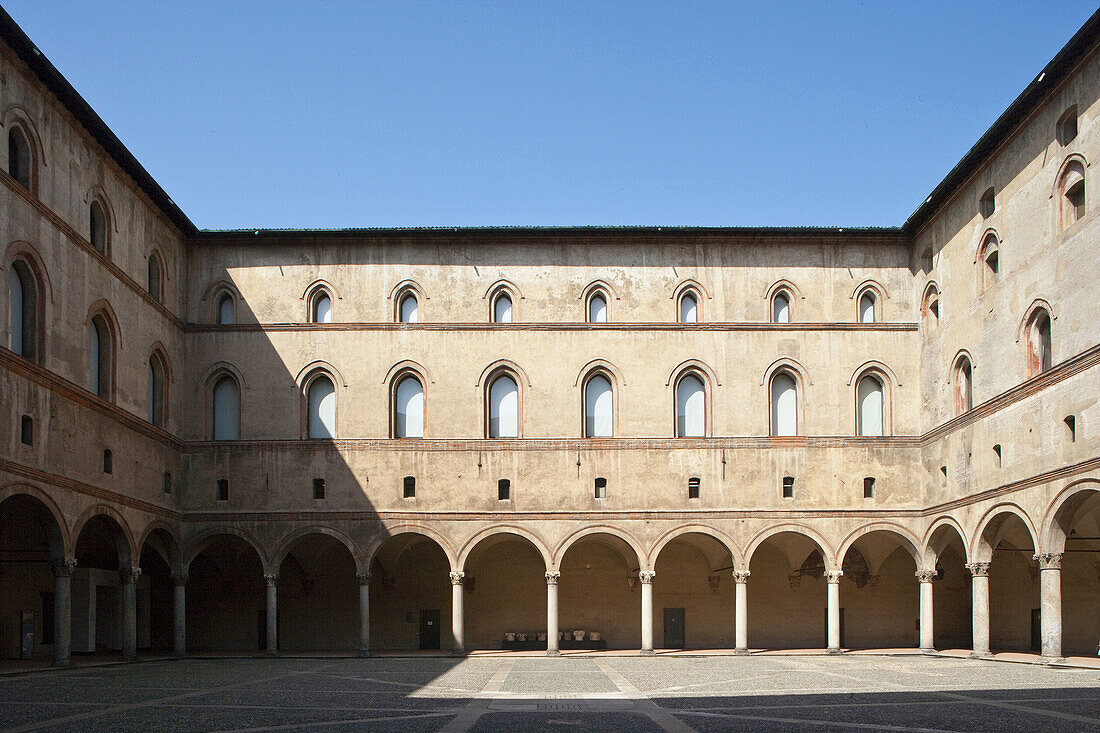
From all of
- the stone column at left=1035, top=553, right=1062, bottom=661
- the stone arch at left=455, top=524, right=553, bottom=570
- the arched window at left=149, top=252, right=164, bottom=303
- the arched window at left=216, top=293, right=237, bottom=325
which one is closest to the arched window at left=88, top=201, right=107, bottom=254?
the arched window at left=149, top=252, right=164, bottom=303

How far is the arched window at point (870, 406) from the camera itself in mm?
33969

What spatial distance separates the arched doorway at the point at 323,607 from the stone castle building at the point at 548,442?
7 centimetres

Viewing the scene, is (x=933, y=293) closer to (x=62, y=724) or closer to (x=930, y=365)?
(x=930, y=365)

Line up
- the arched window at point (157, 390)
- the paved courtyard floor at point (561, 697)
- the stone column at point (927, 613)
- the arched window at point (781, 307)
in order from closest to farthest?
the paved courtyard floor at point (561, 697), the arched window at point (157, 390), the stone column at point (927, 613), the arched window at point (781, 307)

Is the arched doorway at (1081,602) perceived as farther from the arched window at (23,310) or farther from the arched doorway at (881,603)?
the arched window at (23,310)

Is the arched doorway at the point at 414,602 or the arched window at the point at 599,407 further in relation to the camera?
the arched doorway at the point at 414,602

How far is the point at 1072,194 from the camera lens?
25.2m

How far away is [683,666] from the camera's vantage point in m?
27.6

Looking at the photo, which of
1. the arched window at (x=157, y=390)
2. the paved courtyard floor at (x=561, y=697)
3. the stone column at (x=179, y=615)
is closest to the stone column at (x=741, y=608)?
the paved courtyard floor at (x=561, y=697)

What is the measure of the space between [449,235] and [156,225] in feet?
26.9

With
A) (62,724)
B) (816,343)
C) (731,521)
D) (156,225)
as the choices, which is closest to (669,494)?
(731,521)

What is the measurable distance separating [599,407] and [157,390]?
12.5 metres

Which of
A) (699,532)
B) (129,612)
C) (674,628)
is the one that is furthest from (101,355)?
(674,628)

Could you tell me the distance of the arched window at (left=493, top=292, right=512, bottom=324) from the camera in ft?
114
